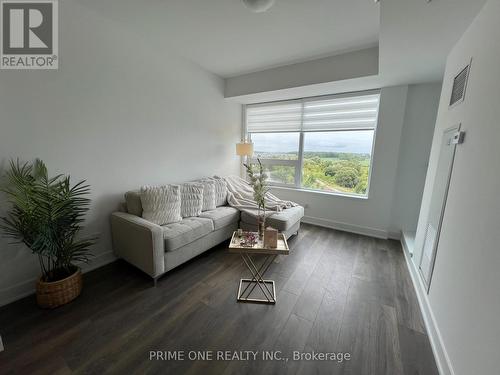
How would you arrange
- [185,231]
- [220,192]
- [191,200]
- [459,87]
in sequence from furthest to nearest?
[220,192]
[191,200]
[185,231]
[459,87]

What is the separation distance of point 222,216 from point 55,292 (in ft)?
5.84

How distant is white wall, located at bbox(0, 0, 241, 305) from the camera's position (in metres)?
1.77

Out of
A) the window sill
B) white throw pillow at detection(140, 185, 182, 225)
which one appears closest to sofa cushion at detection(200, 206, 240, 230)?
white throw pillow at detection(140, 185, 182, 225)

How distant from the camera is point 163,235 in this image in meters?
2.08

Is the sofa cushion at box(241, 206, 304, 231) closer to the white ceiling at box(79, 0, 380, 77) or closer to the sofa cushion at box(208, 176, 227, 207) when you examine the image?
the sofa cushion at box(208, 176, 227, 207)

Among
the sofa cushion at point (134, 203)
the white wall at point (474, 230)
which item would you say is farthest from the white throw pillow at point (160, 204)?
the white wall at point (474, 230)

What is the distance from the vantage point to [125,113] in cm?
247

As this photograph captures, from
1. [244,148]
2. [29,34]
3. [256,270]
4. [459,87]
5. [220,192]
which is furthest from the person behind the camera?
[244,148]

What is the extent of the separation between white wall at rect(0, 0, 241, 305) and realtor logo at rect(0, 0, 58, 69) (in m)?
0.07

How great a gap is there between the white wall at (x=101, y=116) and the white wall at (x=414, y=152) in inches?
135

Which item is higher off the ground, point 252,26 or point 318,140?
point 252,26

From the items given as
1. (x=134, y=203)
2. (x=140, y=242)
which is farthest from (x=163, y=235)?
(x=134, y=203)

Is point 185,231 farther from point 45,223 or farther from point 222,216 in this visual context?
point 45,223

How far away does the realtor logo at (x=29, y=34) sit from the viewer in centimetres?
170
